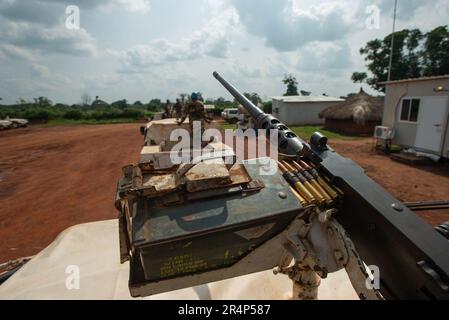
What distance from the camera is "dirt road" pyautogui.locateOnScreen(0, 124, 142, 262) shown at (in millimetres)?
6746

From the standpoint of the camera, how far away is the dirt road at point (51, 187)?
675 cm

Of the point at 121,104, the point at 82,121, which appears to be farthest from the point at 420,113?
the point at 121,104

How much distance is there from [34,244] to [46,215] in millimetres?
1821

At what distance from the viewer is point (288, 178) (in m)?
1.96

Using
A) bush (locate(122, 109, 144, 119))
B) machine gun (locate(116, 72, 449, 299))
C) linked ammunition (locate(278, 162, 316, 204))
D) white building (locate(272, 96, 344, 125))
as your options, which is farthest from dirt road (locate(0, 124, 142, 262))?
bush (locate(122, 109, 144, 119))

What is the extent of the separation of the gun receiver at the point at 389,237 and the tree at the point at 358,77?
A: 4446 cm

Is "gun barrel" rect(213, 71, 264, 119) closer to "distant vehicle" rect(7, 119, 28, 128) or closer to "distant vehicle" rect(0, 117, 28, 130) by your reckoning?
"distant vehicle" rect(0, 117, 28, 130)

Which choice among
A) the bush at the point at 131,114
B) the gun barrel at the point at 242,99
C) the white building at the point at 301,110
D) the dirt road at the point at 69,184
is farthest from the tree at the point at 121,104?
the gun barrel at the point at 242,99

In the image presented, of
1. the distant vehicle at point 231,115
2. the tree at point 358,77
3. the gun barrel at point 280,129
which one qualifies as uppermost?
the tree at point 358,77

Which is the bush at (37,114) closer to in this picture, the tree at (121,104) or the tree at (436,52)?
the tree at (121,104)

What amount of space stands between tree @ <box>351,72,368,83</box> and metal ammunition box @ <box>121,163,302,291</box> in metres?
44.9

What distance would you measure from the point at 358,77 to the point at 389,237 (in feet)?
151

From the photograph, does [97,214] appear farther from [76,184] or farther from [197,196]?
[197,196]

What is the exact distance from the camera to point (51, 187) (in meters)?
10.2
